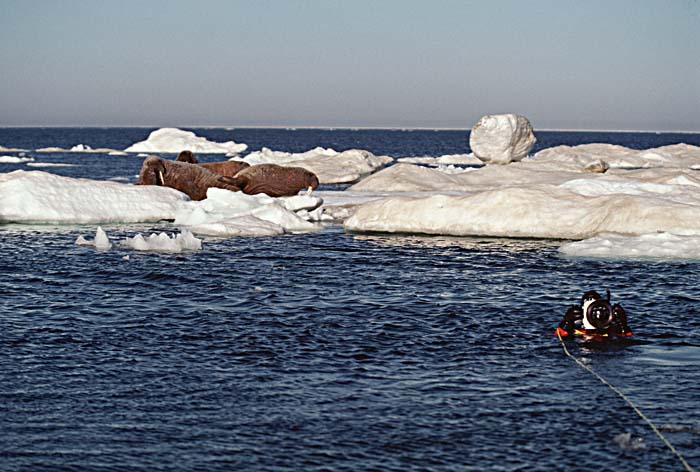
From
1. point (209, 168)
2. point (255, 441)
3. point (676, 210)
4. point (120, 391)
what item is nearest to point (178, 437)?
point (255, 441)

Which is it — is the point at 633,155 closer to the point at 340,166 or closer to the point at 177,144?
the point at 340,166

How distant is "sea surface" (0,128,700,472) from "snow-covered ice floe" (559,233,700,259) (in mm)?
311

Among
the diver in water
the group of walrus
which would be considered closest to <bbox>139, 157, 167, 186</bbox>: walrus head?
the group of walrus

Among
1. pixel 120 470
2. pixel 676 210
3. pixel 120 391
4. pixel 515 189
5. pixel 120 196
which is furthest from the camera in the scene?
pixel 120 196

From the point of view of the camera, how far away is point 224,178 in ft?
111

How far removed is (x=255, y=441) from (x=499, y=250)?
13.9m

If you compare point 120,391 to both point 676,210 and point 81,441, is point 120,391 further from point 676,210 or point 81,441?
point 676,210

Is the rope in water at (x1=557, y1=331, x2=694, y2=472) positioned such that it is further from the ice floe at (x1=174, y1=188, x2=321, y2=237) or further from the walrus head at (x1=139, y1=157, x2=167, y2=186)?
the walrus head at (x1=139, y1=157, x2=167, y2=186)

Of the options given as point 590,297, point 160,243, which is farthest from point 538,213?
point 590,297

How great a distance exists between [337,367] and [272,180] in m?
25.0

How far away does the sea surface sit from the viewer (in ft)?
27.1

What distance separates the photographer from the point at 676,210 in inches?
883

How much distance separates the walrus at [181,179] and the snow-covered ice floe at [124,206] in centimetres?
401

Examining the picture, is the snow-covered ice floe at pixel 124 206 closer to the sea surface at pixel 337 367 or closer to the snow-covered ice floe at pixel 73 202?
the snow-covered ice floe at pixel 73 202
